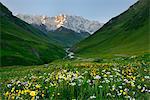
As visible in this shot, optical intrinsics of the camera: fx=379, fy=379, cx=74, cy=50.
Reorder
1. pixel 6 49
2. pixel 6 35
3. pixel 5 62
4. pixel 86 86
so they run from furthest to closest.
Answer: pixel 6 35 < pixel 6 49 < pixel 5 62 < pixel 86 86

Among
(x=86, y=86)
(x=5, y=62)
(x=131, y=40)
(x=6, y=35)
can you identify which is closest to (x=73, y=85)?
(x=86, y=86)

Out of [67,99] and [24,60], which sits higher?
[24,60]

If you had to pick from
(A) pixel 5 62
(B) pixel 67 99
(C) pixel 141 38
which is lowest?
(B) pixel 67 99

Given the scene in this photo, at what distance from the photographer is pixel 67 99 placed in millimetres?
8898

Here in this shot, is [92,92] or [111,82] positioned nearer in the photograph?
[92,92]

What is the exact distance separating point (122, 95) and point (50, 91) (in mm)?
1835

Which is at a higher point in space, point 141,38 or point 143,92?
point 141,38

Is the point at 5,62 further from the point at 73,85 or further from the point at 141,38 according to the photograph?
the point at 73,85

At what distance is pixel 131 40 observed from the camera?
19112 cm

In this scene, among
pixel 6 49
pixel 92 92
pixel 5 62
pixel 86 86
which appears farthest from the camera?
→ pixel 6 49

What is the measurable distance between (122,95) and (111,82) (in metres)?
1.12

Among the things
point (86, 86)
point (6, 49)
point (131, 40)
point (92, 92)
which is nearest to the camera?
point (92, 92)

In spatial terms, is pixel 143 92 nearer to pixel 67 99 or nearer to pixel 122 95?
pixel 122 95

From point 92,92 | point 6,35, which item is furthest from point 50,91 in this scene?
point 6,35
